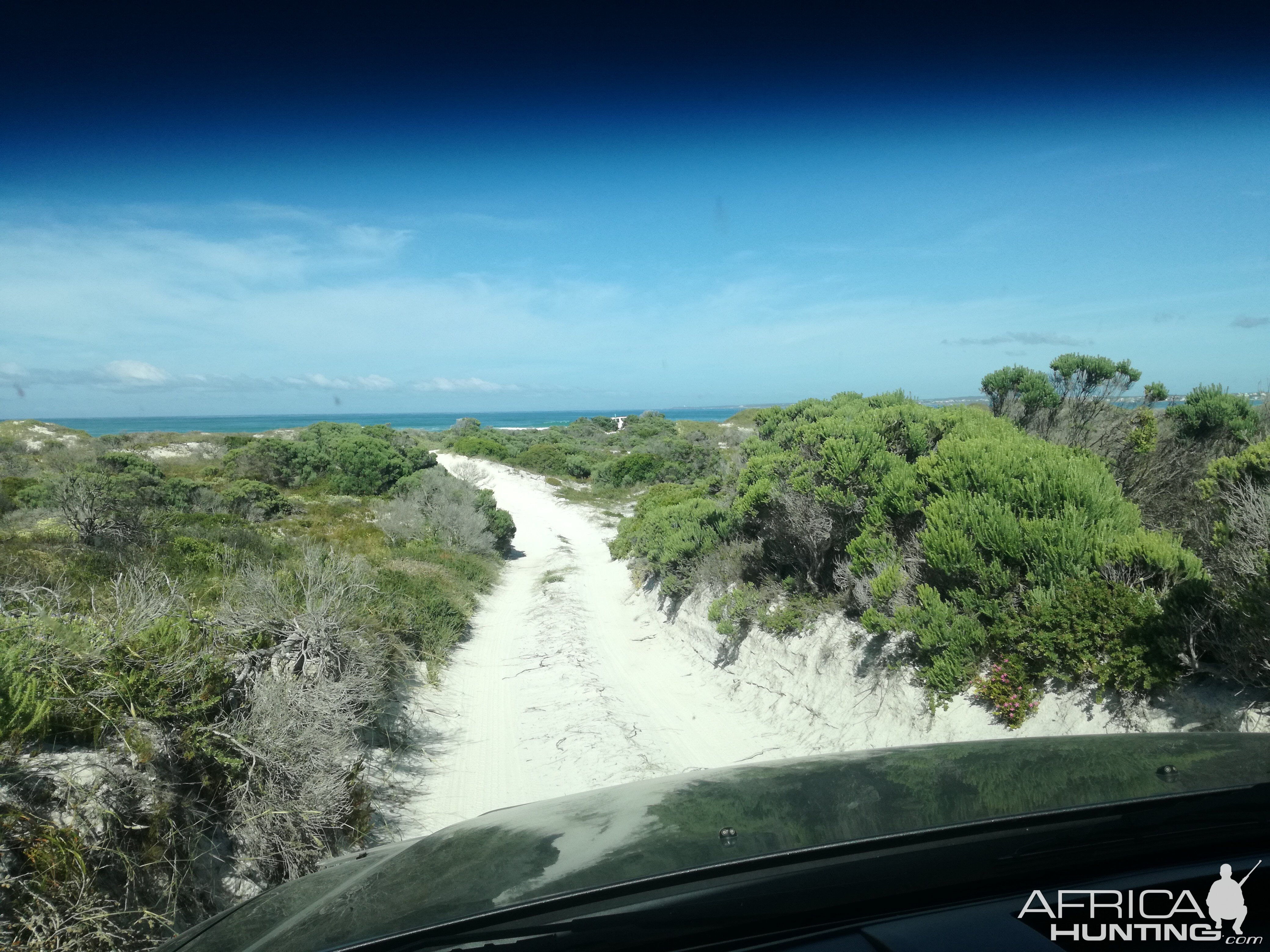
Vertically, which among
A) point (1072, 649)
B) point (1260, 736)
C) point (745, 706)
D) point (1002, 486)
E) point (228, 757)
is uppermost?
point (1002, 486)

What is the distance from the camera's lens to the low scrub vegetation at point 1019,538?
620cm

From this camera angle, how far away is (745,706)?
10328 mm

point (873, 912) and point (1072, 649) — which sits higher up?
point (873, 912)

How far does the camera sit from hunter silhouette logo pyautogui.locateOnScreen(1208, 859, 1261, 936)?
175cm

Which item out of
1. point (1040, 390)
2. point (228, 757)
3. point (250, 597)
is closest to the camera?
point (228, 757)

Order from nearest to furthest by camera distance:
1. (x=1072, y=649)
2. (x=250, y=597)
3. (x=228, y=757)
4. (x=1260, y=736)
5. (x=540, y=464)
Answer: (x=1260, y=736) < (x=228, y=757) < (x=1072, y=649) < (x=250, y=597) < (x=540, y=464)

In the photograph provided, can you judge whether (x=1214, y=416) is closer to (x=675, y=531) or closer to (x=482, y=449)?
(x=675, y=531)

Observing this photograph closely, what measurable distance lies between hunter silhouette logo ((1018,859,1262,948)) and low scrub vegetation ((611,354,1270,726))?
4607 mm

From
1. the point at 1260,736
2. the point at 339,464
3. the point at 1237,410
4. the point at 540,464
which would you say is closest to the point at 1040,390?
the point at 1237,410

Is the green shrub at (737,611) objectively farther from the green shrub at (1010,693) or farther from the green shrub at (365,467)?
the green shrub at (365,467)

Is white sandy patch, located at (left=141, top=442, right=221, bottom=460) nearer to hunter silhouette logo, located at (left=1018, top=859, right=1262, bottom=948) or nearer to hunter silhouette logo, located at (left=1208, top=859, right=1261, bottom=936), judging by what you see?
hunter silhouette logo, located at (left=1018, top=859, right=1262, bottom=948)

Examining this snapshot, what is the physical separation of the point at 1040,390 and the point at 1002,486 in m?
7.08

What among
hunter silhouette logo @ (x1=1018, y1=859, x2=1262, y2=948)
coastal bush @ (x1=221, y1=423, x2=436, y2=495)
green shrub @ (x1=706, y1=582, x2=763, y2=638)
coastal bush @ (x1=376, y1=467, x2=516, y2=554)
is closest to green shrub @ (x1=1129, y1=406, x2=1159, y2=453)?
green shrub @ (x1=706, y1=582, x2=763, y2=638)

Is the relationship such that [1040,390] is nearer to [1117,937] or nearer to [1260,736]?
[1260,736]
